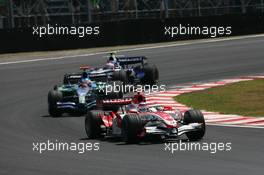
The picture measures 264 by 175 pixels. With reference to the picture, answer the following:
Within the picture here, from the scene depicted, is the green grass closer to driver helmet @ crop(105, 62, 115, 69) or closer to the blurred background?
driver helmet @ crop(105, 62, 115, 69)

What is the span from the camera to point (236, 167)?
38.2 ft

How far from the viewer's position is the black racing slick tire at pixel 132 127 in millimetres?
15016

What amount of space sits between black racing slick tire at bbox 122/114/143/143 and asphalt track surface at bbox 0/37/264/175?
0.68ft

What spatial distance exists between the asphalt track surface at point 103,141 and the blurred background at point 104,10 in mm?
7160

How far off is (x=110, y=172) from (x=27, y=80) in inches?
769

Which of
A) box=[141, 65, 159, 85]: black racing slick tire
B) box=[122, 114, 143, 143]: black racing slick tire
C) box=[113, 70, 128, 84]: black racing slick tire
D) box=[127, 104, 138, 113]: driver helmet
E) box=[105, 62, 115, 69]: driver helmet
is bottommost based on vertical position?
box=[141, 65, 159, 85]: black racing slick tire

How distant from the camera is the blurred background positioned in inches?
1642

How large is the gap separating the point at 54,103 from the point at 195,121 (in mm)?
7177

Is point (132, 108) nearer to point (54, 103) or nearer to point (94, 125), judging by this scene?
point (94, 125)

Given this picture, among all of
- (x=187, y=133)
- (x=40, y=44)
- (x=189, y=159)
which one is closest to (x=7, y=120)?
(x=187, y=133)

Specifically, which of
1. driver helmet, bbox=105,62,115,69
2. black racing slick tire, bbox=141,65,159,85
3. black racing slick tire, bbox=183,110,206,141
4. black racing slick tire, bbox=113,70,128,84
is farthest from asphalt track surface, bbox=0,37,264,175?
black racing slick tire, bbox=113,70,128,84

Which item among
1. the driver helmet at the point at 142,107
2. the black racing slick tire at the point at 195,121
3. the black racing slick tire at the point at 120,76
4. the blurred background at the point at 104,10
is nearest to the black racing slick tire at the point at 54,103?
the black racing slick tire at the point at 120,76

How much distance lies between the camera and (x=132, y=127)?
15.0 meters

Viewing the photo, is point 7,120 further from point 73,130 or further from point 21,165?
point 21,165
